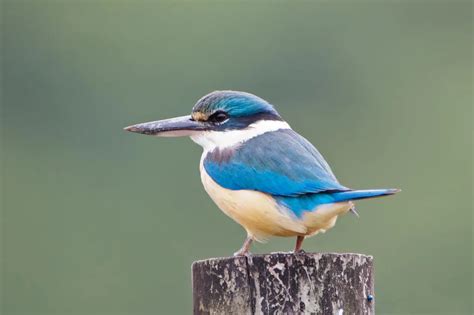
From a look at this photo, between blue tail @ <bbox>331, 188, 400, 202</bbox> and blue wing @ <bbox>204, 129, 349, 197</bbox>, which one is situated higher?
blue wing @ <bbox>204, 129, 349, 197</bbox>

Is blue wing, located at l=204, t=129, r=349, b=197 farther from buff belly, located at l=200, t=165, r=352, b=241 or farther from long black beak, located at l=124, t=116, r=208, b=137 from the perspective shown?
long black beak, located at l=124, t=116, r=208, b=137

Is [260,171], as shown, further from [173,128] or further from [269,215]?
[173,128]

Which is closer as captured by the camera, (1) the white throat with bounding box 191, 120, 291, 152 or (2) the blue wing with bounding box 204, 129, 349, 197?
(2) the blue wing with bounding box 204, 129, 349, 197

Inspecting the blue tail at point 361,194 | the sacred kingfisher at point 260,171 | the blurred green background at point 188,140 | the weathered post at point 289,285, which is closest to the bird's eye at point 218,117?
the sacred kingfisher at point 260,171

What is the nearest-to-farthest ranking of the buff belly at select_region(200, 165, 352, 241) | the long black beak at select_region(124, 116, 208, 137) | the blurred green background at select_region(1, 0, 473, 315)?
the buff belly at select_region(200, 165, 352, 241) → the long black beak at select_region(124, 116, 208, 137) → the blurred green background at select_region(1, 0, 473, 315)

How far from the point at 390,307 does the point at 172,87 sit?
833 centimetres

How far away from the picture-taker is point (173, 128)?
637cm

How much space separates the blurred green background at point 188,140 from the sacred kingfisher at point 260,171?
7817 mm

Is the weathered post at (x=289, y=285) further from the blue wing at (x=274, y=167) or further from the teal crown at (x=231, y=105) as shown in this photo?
A: the teal crown at (x=231, y=105)

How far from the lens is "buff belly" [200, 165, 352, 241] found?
5.79m

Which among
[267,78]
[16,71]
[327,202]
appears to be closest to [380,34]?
[267,78]

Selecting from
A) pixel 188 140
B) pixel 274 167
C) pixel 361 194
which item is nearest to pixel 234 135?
pixel 274 167

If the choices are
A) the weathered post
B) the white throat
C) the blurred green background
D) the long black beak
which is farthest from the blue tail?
the blurred green background

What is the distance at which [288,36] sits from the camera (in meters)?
24.3
